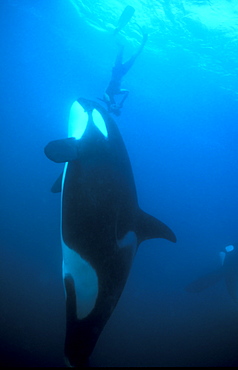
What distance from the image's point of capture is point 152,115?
4816 centimetres

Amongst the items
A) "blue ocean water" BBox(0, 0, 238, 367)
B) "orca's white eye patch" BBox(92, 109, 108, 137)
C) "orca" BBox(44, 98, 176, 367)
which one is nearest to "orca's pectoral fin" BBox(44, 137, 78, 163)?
"orca" BBox(44, 98, 176, 367)

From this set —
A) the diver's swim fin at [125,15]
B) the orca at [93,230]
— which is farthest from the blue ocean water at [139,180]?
the orca at [93,230]

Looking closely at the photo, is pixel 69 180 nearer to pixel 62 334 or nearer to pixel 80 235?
pixel 80 235

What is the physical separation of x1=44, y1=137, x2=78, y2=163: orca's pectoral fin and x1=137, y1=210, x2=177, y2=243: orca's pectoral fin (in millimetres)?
1315

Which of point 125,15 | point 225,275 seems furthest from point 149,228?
point 125,15

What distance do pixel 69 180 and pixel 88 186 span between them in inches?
14.5

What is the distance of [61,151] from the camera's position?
3506 millimetres

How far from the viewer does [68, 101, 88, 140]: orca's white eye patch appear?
13.6 feet

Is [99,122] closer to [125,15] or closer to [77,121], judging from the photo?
[77,121]

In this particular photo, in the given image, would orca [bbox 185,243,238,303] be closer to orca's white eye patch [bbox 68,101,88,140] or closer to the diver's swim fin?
orca's white eye patch [bbox 68,101,88,140]

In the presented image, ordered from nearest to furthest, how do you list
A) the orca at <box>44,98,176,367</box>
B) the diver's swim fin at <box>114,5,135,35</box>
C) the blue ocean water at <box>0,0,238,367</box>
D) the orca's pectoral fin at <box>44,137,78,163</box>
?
the orca at <box>44,98,176,367</box>
the orca's pectoral fin at <box>44,137,78,163</box>
the blue ocean water at <box>0,0,238,367</box>
the diver's swim fin at <box>114,5,135,35</box>

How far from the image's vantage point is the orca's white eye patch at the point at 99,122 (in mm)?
4093

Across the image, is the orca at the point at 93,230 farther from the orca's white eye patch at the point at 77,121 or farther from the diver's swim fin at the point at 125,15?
the diver's swim fin at the point at 125,15

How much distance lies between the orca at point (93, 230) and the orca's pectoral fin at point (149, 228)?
15 mm
